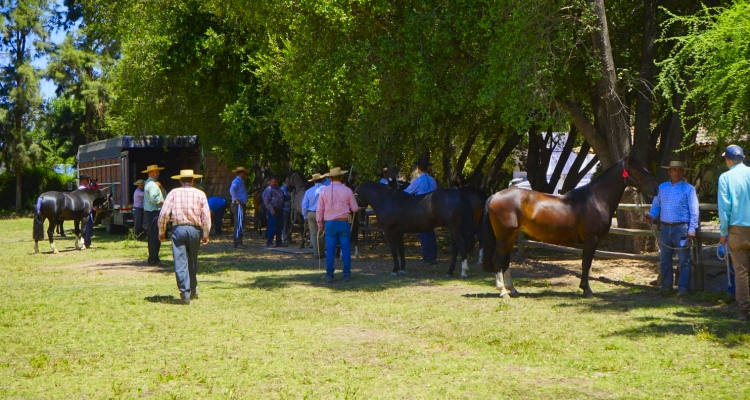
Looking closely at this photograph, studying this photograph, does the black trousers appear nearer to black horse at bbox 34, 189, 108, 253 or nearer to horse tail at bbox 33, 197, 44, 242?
black horse at bbox 34, 189, 108, 253

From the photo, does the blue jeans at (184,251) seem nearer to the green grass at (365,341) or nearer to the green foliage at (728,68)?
the green grass at (365,341)

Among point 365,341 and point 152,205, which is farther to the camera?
point 152,205

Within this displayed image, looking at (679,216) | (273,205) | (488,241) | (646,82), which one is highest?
(646,82)

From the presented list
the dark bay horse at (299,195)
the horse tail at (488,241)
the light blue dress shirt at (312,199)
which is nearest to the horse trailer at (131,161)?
the dark bay horse at (299,195)

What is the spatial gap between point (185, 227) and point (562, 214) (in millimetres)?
5594

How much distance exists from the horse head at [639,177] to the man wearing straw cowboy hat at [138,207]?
48.1 feet

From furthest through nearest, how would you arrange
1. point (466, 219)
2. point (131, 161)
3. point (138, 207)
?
point (131, 161) → point (138, 207) → point (466, 219)

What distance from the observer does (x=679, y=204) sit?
12.6 metres

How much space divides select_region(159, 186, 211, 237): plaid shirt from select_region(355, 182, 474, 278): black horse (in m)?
4.45

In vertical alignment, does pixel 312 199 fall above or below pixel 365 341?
above

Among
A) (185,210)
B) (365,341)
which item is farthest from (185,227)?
(365,341)

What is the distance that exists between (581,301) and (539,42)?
5124 mm

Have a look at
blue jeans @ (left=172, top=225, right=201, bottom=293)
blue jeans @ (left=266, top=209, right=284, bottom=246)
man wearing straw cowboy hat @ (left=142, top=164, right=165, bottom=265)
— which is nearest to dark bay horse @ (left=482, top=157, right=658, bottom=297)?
blue jeans @ (left=172, top=225, right=201, bottom=293)

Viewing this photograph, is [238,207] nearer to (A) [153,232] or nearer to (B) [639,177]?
(A) [153,232]
